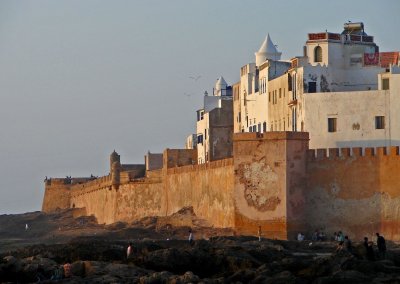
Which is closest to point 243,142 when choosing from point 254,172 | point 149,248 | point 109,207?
point 254,172

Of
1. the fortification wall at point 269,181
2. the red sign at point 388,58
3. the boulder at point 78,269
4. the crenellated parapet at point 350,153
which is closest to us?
the boulder at point 78,269

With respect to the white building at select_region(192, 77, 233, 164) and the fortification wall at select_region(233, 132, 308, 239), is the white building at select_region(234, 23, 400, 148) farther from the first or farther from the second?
the fortification wall at select_region(233, 132, 308, 239)

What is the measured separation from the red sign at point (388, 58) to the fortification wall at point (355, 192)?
1137 cm

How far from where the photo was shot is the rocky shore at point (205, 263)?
123 ft

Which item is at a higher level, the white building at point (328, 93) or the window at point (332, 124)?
the white building at point (328, 93)

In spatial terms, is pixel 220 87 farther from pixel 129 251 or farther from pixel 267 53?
pixel 129 251

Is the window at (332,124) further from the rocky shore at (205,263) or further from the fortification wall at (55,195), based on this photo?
the fortification wall at (55,195)

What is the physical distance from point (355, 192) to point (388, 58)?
13271 mm

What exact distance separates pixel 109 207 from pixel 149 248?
32349mm

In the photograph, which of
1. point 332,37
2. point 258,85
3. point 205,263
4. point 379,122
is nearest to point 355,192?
point 379,122

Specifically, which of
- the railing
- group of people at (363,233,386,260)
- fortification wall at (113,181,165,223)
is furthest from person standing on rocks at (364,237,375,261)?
fortification wall at (113,181,165,223)

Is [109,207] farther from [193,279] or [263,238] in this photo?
[193,279]

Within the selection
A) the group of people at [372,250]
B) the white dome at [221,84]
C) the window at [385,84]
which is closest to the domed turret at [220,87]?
the white dome at [221,84]

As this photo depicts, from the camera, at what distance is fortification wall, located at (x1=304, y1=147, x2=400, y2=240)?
54719mm
